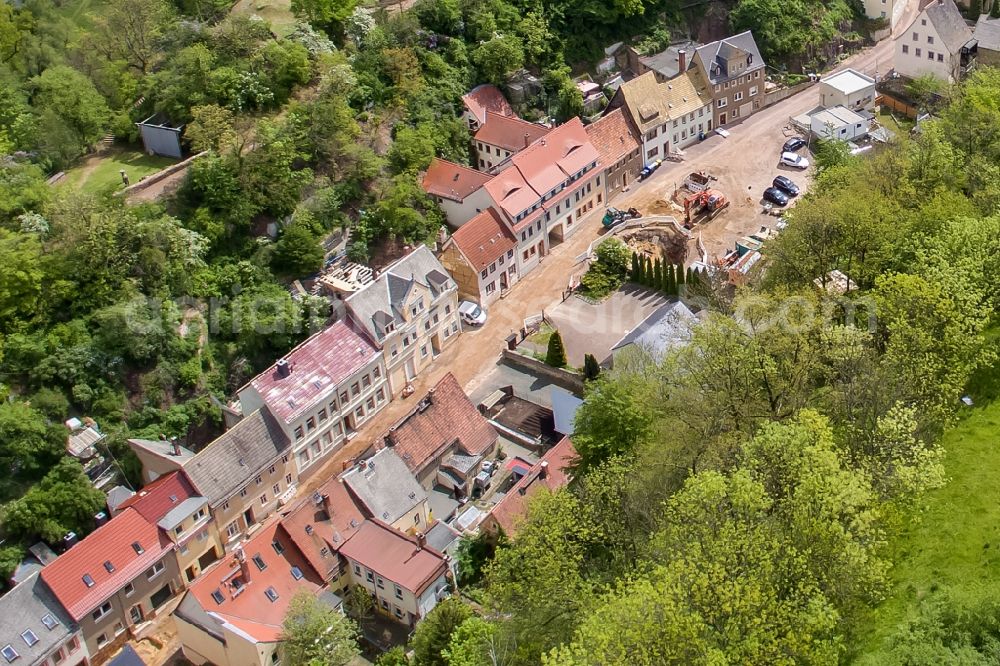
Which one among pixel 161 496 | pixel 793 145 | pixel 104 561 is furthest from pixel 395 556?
pixel 793 145

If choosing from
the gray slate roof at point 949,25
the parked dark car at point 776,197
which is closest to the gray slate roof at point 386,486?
the parked dark car at point 776,197

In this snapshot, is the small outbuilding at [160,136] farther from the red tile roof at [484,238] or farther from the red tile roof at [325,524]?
the red tile roof at [325,524]

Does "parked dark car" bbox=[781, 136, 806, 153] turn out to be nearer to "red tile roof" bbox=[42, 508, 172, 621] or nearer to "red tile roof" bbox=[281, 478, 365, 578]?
"red tile roof" bbox=[281, 478, 365, 578]

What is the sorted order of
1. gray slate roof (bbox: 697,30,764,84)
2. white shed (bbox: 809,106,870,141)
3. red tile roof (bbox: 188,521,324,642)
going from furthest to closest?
gray slate roof (bbox: 697,30,764,84), white shed (bbox: 809,106,870,141), red tile roof (bbox: 188,521,324,642)

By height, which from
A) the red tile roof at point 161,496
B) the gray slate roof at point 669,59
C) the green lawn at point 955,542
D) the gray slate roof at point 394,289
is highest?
the gray slate roof at point 669,59

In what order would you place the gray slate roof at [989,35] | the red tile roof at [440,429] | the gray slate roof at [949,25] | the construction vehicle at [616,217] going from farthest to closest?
1. the gray slate roof at [989,35]
2. the gray slate roof at [949,25]
3. the construction vehicle at [616,217]
4. the red tile roof at [440,429]

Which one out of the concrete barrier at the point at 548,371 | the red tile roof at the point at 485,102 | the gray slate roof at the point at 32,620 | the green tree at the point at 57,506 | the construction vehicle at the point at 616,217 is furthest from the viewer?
the red tile roof at the point at 485,102

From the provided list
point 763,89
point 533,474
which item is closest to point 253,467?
point 533,474

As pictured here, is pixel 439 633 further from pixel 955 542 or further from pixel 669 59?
pixel 669 59

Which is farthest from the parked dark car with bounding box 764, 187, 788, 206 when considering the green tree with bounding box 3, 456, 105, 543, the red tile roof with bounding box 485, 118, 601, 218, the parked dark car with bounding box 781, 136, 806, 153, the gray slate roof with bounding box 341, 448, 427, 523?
the green tree with bounding box 3, 456, 105, 543
